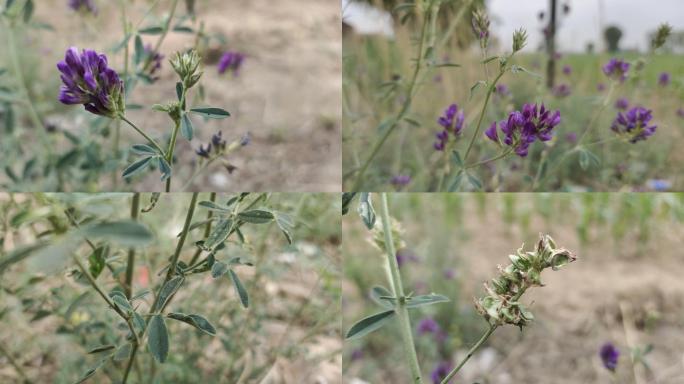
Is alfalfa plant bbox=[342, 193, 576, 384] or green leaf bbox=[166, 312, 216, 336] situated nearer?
alfalfa plant bbox=[342, 193, 576, 384]

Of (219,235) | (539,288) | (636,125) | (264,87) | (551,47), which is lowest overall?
(539,288)

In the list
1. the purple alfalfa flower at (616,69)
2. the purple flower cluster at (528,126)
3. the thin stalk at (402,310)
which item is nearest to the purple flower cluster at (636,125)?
the purple alfalfa flower at (616,69)

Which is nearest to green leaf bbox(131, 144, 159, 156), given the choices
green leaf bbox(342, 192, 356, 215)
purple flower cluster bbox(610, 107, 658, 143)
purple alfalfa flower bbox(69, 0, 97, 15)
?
green leaf bbox(342, 192, 356, 215)

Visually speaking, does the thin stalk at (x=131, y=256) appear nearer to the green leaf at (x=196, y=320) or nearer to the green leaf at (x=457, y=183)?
the green leaf at (x=196, y=320)

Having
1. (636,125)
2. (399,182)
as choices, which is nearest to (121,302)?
(636,125)

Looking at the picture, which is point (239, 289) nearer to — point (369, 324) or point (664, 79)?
point (369, 324)

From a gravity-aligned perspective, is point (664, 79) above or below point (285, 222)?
above

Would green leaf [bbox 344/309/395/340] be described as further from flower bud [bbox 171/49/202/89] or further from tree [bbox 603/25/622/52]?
tree [bbox 603/25/622/52]
